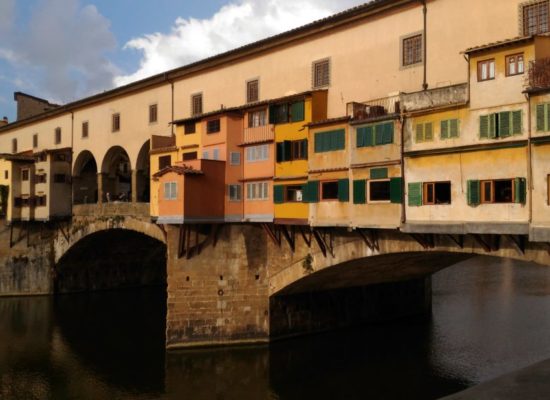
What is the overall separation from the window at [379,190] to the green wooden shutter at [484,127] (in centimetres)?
420

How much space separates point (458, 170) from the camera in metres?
18.9

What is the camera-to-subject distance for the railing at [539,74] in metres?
16.6

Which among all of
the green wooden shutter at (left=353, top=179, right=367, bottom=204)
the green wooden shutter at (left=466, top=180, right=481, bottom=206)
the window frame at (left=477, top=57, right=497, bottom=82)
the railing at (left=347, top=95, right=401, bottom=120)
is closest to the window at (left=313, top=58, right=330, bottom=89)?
the railing at (left=347, top=95, right=401, bottom=120)

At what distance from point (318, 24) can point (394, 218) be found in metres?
10.7

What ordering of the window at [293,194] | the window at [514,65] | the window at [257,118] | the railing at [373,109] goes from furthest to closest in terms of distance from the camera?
the window at [257,118], the window at [293,194], the railing at [373,109], the window at [514,65]

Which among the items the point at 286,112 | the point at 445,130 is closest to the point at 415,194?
the point at 445,130

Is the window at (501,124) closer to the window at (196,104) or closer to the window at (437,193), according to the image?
the window at (437,193)

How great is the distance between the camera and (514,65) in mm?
17484

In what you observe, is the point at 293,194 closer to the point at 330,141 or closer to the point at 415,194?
the point at 330,141

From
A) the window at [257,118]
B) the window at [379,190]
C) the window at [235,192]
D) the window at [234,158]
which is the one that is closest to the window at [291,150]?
the window at [257,118]

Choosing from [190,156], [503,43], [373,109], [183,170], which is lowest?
[183,170]

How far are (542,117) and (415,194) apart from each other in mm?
5285

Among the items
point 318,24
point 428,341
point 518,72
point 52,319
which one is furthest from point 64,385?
point 518,72

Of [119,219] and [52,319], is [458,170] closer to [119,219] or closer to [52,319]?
[119,219]
